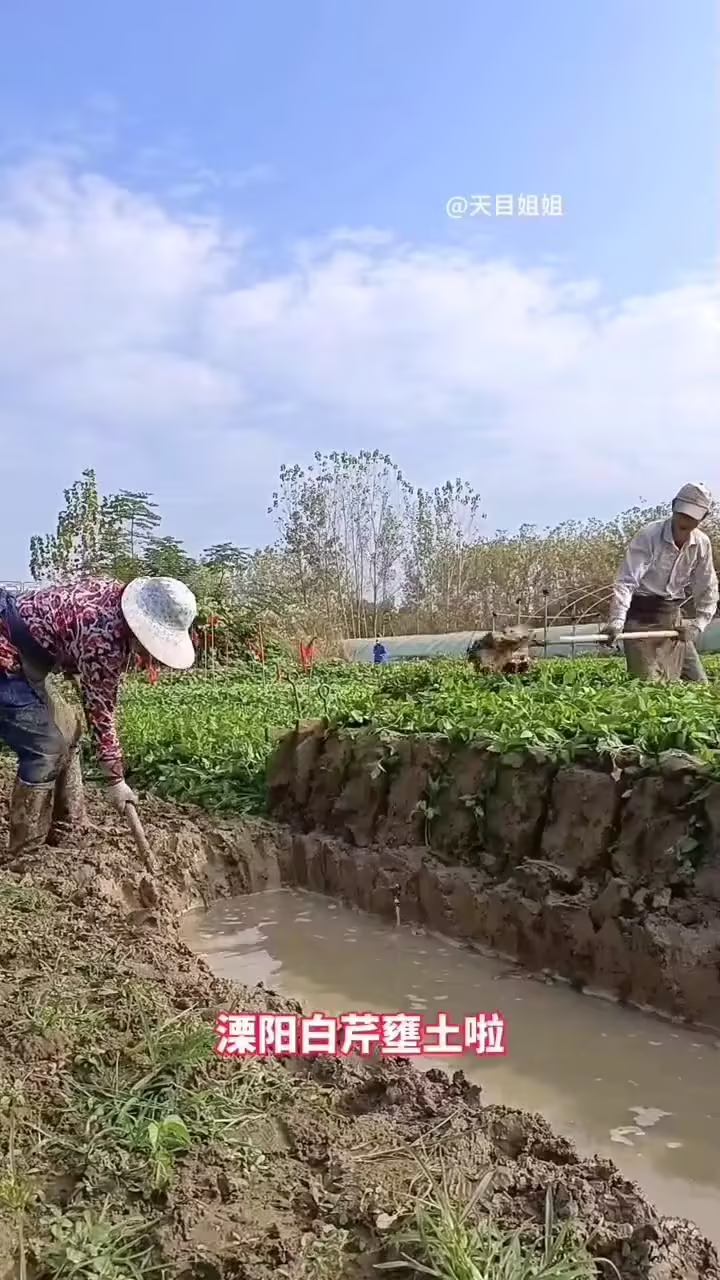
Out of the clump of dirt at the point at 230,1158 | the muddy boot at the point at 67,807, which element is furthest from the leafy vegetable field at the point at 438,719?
the clump of dirt at the point at 230,1158

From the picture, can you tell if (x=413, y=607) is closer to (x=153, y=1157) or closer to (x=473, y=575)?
(x=473, y=575)

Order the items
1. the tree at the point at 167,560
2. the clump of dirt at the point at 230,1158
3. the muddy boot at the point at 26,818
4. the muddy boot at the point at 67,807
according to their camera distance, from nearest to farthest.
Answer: the clump of dirt at the point at 230,1158 < the muddy boot at the point at 26,818 < the muddy boot at the point at 67,807 < the tree at the point at 167,560

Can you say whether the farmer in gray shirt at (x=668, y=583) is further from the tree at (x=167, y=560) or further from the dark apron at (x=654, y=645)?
the tree at (x=167, y=560)

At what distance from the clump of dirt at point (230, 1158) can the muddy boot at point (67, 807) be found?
219 centimetres

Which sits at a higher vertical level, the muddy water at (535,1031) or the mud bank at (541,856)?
the mud bank at (541,856)

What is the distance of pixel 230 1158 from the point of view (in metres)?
2.38

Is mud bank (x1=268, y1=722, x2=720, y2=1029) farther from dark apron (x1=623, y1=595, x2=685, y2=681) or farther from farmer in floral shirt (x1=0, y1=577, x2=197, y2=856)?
dark apron (x1=623, y1=595, x2=685, y2=681)

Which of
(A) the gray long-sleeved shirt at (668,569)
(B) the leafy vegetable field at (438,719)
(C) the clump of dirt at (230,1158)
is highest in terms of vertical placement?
(A) the gray long-sleeved shirt at (668,569)

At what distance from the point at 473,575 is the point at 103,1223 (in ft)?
68.8

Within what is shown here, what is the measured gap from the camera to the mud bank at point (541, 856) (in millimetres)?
4230

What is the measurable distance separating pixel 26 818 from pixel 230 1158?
3197 millimetres

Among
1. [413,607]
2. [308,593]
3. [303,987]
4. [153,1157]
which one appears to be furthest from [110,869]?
[413,607]

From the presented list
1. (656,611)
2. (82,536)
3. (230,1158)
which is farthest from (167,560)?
(230,1158)

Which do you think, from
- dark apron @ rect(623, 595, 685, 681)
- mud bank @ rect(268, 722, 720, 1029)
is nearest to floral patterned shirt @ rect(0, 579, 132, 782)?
mud bank @ rect(268, 722, 720, 1029)
